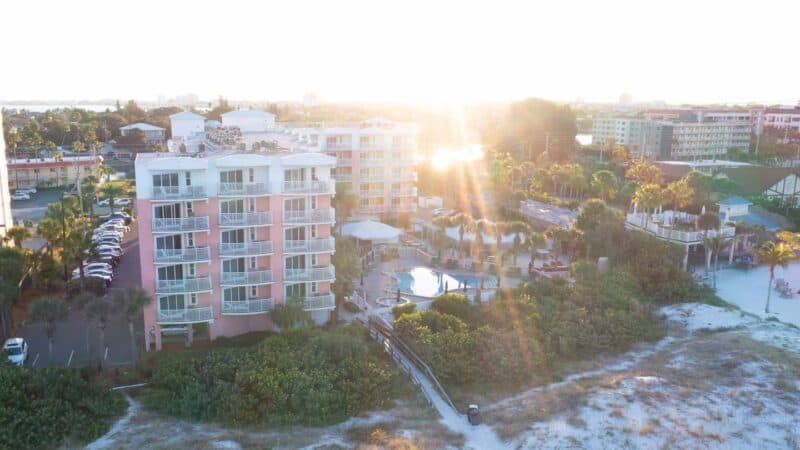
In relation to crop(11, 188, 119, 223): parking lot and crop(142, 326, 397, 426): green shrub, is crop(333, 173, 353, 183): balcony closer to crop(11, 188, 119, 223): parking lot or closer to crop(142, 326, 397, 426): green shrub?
crop(11, 188, 119, 223): parking lot

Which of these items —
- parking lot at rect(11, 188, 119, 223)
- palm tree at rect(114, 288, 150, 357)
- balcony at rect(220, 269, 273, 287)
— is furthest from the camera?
parking lot at rect(11, 188, 119, 223)

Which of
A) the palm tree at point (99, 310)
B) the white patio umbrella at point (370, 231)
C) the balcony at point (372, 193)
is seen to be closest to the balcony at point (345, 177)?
the balcony at point (372, 193)

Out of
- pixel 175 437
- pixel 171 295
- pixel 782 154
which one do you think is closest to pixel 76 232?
pixel 171 295

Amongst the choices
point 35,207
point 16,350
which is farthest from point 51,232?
point 35,207

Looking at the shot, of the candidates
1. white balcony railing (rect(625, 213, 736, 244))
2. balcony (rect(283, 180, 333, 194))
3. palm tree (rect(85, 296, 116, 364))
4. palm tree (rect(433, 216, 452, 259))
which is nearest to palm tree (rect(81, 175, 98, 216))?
palm tree (rect(433, 216, 452, 259))

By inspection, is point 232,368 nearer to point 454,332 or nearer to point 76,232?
point 454,332

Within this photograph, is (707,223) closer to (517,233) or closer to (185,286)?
(517,233)

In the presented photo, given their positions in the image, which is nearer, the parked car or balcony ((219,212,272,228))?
balcony ((219,212,272,228))
